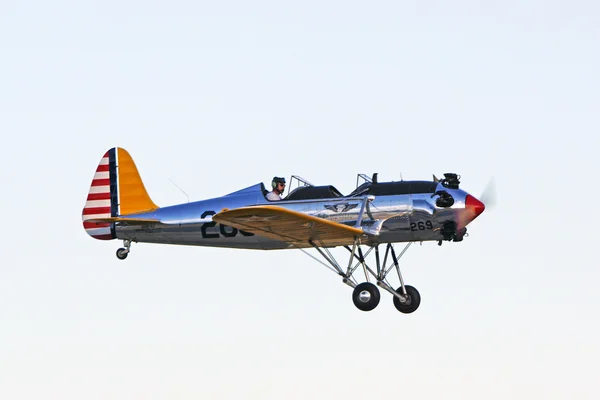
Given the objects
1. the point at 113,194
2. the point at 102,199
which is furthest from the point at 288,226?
the point at 102,199

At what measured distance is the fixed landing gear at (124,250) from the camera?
25281 mm

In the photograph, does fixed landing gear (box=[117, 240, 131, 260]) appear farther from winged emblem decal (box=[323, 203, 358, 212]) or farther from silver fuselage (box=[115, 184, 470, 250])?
winged emblem decal (box=[323, 203, 358, 212])

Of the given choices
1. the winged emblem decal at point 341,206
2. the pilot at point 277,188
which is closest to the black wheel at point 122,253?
the pilot at point 277,188

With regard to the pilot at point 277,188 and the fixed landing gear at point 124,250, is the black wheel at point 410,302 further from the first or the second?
the fixed landing gear at point 124,250

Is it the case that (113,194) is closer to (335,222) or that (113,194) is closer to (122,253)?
(122,253)

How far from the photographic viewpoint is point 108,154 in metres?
26.8

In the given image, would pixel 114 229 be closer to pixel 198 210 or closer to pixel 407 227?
pixel 198 210

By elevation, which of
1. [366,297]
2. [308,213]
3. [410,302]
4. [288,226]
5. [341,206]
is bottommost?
[410,302]

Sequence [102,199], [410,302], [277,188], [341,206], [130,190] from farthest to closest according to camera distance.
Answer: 1. [102,199]
2. [130,190]
3. [277,188]
4. [341,206]
5. [410,302]

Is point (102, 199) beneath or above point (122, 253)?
above

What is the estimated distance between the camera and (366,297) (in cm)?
2238

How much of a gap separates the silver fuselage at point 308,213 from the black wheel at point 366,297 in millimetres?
1009

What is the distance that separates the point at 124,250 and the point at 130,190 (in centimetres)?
143

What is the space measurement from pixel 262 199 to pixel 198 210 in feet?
4.32
